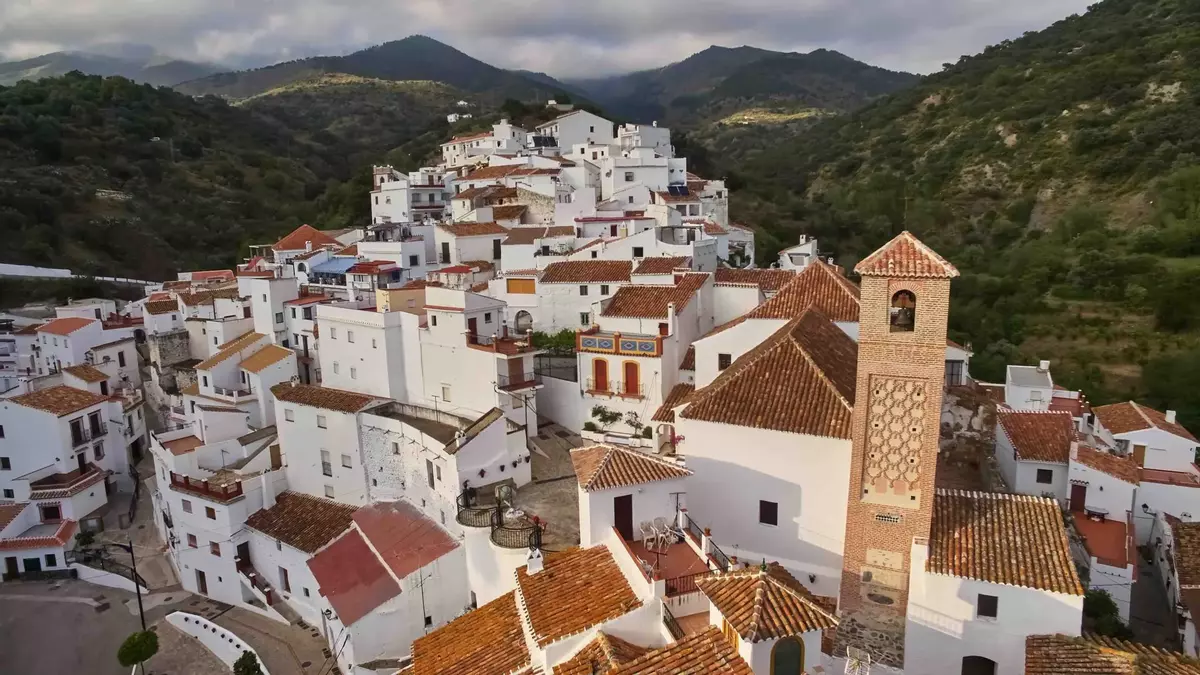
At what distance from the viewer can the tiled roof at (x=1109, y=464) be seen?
19.4 metres

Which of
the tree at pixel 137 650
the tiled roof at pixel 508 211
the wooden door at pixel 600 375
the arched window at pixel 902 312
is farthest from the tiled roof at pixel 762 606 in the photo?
the tiled roof at pixel 508 211

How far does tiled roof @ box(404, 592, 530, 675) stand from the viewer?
11766 mm

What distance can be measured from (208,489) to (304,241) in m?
20.3

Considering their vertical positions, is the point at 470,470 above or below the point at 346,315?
below

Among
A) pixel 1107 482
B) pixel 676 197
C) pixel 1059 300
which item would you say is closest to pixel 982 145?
pixel 1059 300

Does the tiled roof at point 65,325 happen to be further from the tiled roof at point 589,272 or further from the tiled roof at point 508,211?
the tiled roof at point 589,272

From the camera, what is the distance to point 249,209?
6481cm

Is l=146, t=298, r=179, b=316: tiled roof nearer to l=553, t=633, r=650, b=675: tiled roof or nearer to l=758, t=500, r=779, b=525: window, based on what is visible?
l=758, t=500, r=779, b=525: window

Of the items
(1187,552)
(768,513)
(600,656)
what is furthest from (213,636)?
(1187,552)

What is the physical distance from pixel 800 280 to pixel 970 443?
6.08 m

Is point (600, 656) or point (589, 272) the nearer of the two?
point (600, 656)

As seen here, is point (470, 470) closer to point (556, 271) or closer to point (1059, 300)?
point (556, 271)

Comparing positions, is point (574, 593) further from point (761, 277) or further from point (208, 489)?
point (208, 489)

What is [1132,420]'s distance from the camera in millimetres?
24078
